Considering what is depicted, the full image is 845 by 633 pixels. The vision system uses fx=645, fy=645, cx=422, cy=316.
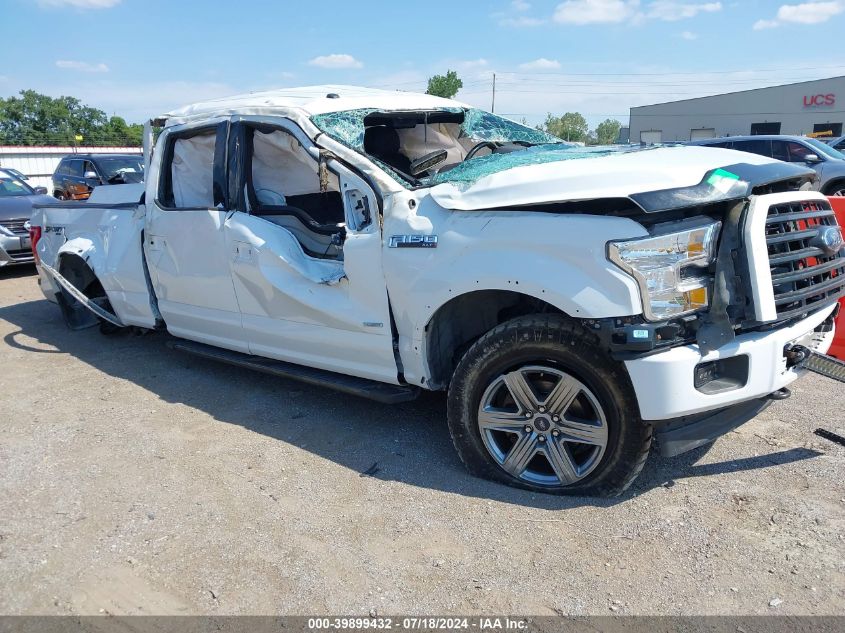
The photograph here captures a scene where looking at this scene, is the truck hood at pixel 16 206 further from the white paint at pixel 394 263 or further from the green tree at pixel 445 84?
the green tree at pixel 445 84

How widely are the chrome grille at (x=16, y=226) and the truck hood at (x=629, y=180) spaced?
8816 millimetres

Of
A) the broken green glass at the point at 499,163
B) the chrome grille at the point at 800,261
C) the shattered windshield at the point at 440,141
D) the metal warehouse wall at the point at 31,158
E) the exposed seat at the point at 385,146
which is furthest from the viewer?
the metal warehouse wall at the point at 31,158

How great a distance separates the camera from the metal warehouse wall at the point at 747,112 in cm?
4278

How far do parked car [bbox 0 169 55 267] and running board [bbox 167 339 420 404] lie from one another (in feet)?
19.6

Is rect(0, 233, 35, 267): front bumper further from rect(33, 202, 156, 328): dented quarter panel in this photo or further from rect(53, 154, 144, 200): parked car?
rect(33, 202, 156, 328): dented quarter panel

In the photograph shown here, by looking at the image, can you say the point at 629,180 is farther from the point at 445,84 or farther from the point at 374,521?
the point at 445,84

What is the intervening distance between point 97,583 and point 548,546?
1.96 m

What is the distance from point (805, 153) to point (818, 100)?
37577 mm

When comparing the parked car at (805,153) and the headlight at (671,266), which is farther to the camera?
the parked car at (805,153)

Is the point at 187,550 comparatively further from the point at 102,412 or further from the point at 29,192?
the point at 29,192

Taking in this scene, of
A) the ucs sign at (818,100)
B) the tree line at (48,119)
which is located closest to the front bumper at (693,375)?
the ucs sign at (818,100)

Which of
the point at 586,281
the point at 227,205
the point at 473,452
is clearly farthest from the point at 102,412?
the point at 586,281

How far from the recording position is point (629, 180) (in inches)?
111

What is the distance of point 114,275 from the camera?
18.0 feet
